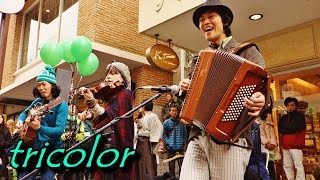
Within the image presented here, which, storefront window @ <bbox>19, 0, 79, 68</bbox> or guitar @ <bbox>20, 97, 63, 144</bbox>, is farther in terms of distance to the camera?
storefront window @ <bbox>19, 0, 79, 68</bbox>

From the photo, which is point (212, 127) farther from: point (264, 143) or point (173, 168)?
point (173, 168)

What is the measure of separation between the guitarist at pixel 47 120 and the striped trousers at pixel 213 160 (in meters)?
1.61

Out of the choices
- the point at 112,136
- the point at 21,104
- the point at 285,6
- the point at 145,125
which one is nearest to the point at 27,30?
the point at 21,104

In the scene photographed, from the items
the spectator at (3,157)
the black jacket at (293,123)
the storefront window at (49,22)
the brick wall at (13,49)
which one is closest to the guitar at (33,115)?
the spectator at (3,157)

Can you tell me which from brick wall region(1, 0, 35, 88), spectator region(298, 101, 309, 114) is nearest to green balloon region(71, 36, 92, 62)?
spectator region(298, 101, 309, 114)

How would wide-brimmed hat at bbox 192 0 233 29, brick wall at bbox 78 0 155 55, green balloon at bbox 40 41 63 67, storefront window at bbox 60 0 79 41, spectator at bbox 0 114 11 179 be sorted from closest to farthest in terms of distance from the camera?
1. wide-brimmed hat at bbox 192 0 233 29
2. spectator at bbox 0 114 11 179
3. green balloon at bbox 40 41 63 67
4. brick wall at bbox 78 0 155 55
5. storefront window at bbox 60 0 79 41

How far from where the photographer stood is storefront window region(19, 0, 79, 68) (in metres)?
11.8

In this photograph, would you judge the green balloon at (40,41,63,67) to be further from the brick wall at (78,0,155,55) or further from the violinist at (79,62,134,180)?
the violinist at (79,62,134,180)

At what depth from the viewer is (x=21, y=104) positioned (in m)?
15.5

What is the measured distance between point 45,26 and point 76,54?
24.6ft

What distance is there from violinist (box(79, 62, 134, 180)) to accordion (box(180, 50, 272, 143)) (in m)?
1.45

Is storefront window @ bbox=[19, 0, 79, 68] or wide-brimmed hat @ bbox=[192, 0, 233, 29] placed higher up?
storefront window @ bbox=[19, 0, 79, 68]

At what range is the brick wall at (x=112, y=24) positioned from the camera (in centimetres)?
1034

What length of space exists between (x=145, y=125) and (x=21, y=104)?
10054mm
